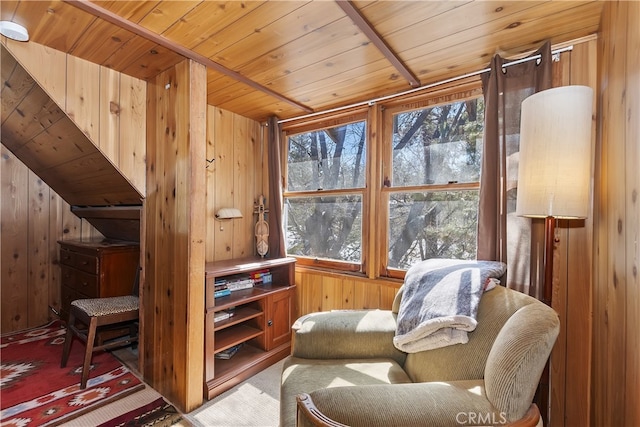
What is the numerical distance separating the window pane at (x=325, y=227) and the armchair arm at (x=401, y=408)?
1503 mm

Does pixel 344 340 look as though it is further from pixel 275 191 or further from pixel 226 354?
pixel 275 191

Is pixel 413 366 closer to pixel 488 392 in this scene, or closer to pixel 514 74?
pixel 488 392

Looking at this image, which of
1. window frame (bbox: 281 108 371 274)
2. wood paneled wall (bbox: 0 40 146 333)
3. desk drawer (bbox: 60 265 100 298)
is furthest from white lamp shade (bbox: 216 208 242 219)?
desk drawer (bbox: 60 265 100 298)

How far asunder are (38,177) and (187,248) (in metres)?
2.45

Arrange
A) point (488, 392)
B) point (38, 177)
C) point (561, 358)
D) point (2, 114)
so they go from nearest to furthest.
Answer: point (488, 392), point (561, 358), point (2, 114), point (38, 177)

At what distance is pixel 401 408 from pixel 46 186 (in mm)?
3809

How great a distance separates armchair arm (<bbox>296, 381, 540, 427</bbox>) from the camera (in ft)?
2.61

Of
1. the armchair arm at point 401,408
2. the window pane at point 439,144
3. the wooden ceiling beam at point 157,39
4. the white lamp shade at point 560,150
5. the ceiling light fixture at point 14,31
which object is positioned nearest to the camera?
the armchair arm at point 401,408

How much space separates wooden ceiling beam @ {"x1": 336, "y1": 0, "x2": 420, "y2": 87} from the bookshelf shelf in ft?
5.41

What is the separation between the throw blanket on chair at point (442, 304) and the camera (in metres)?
1.25

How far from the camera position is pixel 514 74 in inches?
61.9

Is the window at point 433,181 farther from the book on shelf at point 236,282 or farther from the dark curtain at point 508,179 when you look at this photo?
the book on shelf at point 236,282

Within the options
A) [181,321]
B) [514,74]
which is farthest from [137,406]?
[514,74]

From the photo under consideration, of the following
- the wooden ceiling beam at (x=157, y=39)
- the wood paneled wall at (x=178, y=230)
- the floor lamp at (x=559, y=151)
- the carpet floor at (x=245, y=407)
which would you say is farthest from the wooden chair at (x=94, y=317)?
the floor lamp at (x=559, y=151)
